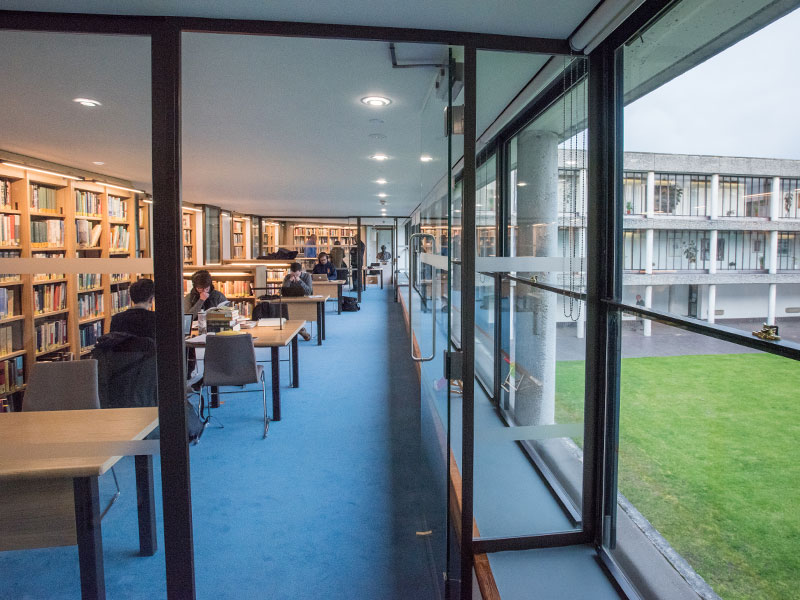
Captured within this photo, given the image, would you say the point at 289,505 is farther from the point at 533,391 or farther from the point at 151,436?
the point at 533,391

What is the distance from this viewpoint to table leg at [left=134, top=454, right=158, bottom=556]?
2227mm

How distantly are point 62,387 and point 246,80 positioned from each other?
5.49ft

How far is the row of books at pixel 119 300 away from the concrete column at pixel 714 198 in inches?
83.4

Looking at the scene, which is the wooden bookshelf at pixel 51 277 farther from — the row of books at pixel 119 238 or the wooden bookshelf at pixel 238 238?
the wooden bookshelf at pixel 238 238

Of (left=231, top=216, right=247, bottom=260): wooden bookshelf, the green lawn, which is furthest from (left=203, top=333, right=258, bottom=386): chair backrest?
(left=231, top=216, right=247, bottom=260): wooden bookshelf

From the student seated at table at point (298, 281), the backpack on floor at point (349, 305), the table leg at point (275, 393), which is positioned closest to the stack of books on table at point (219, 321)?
the table leg at point (275, 393)

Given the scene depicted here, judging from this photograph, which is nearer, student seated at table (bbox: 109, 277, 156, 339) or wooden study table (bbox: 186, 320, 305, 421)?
student seated at table (bbox: 109, 277, 156, 339)

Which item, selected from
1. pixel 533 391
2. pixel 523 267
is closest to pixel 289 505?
pixel 533 391

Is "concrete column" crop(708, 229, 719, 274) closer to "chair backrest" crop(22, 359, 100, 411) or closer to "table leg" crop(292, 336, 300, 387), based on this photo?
"chair backrest" crop(22, 359, 100, 411)

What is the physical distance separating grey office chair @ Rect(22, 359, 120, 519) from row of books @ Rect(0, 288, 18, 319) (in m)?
0.26

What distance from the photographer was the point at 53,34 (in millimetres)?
1851

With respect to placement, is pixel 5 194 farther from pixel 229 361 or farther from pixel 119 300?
pixel 229 361

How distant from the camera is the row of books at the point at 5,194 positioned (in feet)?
6.88

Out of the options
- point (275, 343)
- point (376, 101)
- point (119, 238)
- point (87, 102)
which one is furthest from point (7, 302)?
point (275, 343)
